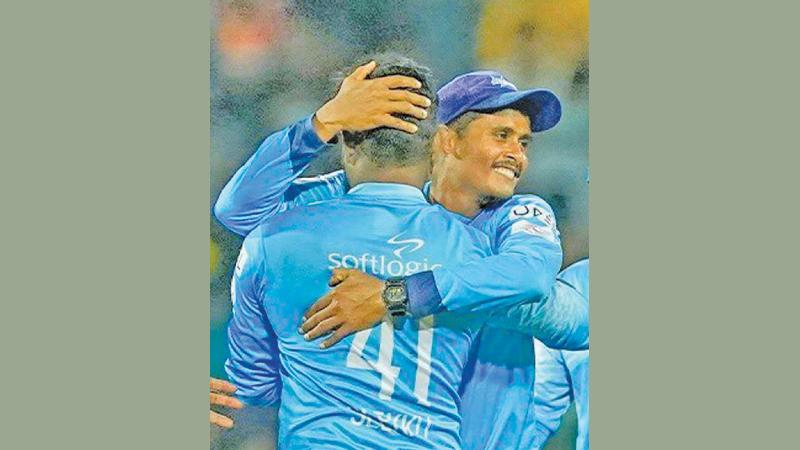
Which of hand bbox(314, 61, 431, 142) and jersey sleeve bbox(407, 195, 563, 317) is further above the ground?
hand bbox(314, 61, 431, 142)

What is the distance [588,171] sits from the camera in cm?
412

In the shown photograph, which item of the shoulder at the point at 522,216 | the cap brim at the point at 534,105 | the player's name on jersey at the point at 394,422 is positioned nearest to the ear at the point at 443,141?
the cap brim at the point at 534,105

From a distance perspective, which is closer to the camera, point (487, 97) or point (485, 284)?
point (485, 284)

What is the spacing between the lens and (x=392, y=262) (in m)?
4.04

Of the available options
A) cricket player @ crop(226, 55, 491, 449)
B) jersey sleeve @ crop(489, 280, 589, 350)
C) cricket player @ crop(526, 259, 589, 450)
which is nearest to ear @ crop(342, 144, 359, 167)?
cricket player @ crop(226, 55, 491, 449)

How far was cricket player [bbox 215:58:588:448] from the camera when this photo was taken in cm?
402

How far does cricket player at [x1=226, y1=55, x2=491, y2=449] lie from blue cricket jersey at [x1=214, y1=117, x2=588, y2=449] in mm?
46

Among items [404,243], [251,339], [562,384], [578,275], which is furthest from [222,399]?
[578,275]

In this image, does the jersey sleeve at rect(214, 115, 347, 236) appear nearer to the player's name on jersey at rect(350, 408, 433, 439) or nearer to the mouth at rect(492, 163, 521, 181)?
the mouth at rect(492, 163, 521, 181)

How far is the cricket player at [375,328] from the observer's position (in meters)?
4.03

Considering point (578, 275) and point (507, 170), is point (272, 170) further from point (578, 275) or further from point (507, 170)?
point (578, 275)

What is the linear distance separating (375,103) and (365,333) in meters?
0.77

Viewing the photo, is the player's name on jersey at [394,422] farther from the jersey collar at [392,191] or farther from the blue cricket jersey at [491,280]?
the jersey collar at [392,191]

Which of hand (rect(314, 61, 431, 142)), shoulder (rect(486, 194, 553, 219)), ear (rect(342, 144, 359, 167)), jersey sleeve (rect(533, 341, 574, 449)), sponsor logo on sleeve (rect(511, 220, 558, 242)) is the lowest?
jersey sleeve (rect(533, 341, 574, 449))
